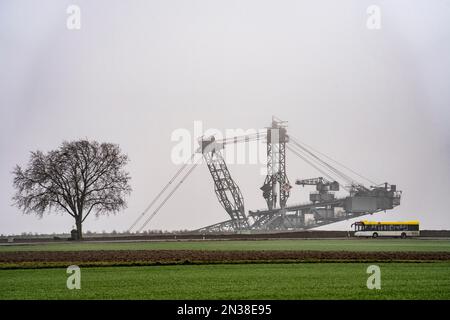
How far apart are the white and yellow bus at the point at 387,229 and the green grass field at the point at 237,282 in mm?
53203

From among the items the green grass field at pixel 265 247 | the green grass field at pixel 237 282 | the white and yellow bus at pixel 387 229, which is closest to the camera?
the green grass field at pixel 237 282

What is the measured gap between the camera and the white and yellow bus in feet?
282

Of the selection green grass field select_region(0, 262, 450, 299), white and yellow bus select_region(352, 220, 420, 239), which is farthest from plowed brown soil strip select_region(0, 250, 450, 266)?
white and yellow bus select_region(352, 220, 420, 239)

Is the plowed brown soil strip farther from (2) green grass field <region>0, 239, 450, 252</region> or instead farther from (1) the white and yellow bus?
(1) the white and yellow bus

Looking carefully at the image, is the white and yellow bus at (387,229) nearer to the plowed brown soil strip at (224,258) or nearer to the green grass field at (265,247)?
the green grass field at (265,247)

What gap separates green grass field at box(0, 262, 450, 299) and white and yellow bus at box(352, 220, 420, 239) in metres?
53.2

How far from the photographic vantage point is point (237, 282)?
25.9 metres

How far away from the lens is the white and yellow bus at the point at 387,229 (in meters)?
86.1

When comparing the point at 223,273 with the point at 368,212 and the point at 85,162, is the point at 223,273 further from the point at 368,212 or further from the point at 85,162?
the point at 368,212

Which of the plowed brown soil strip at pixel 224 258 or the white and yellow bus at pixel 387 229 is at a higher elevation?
the plowed brown soil strip at pixel 224 258

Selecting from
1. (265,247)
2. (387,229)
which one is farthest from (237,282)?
(387,229)

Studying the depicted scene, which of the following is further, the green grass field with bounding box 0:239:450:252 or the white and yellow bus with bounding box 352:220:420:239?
the white and yellow bus with bounding box 352:220:420:239

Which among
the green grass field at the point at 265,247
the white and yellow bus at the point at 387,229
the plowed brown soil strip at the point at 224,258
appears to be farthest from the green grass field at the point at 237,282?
the white and yellow bus at the point at 387,229
